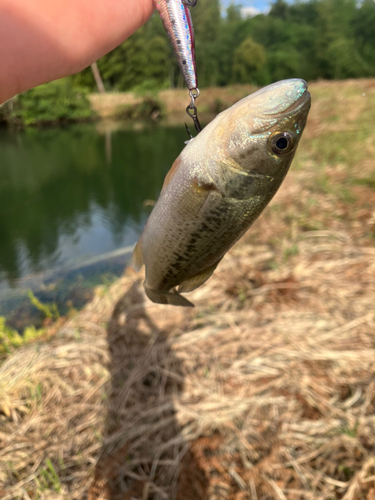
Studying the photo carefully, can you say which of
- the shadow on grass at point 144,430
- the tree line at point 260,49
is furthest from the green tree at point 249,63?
the shadow on grass at point 144,430

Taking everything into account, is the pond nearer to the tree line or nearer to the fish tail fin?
the fish tail fin

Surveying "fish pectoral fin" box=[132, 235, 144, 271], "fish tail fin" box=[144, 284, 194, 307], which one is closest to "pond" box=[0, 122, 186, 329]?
"fish pectoral fin" box=[132, 235, 144, 271]

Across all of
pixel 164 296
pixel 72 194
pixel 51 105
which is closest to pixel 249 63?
pixel 51 105

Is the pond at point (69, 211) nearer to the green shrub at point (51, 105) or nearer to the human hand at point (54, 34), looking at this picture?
the human hand at point (54, 34)

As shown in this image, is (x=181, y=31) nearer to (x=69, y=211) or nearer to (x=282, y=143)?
(x=282, y=143)

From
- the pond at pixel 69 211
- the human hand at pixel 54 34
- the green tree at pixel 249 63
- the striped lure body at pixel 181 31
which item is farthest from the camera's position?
the green tree at pixel 249 63
